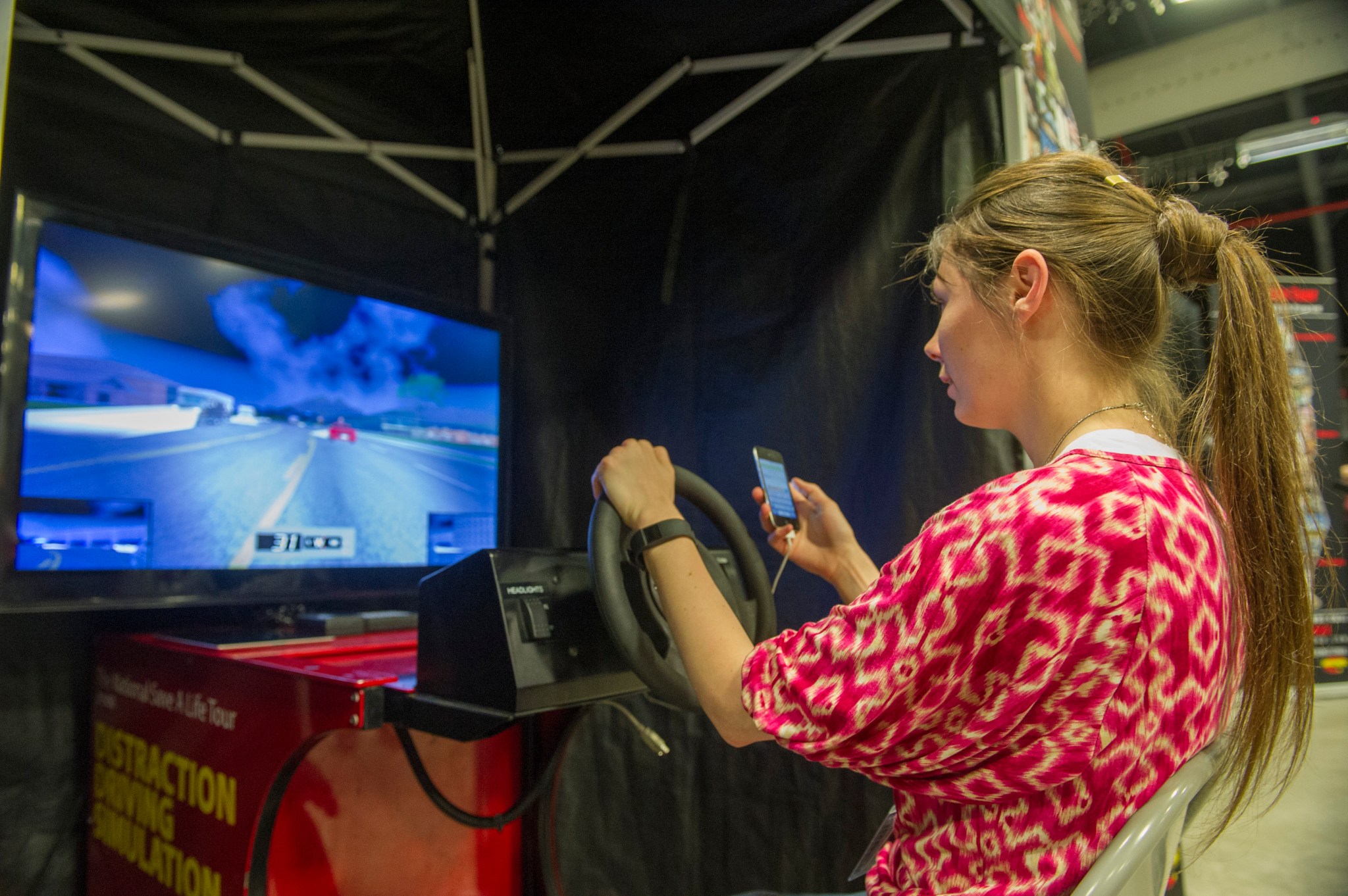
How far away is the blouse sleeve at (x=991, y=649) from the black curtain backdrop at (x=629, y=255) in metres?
1.18

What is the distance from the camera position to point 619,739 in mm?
2355

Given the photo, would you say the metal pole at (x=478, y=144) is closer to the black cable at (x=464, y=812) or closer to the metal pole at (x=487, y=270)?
the metal pole at (x=487, y=270)

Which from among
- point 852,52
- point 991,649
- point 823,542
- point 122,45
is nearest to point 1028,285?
point 991,649

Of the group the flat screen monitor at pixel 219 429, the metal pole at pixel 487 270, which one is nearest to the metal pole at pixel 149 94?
the flat screen monitor at pixel 219 429

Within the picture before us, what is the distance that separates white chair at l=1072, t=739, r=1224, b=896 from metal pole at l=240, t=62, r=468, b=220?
96.3 inches

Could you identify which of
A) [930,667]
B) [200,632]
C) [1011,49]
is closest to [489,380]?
[200,632]

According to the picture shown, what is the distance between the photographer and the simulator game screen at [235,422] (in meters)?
1.55

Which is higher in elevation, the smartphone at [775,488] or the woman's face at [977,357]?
the woman's face at [977,357]

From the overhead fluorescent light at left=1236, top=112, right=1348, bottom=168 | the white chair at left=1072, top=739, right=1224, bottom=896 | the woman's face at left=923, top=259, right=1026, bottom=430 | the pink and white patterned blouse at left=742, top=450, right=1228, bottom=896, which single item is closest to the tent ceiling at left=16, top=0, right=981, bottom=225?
the woman's face at left=923, top=259, right=1026, bottom=430

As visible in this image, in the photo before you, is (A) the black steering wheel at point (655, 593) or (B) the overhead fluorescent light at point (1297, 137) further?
(B) the overhead fluorescent light at point (1297, 137)

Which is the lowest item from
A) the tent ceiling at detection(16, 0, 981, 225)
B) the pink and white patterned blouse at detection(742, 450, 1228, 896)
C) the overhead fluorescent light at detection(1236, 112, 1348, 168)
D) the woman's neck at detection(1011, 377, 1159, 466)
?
the pink and white patterned blouse at detection(742, 450, 1228, 896)

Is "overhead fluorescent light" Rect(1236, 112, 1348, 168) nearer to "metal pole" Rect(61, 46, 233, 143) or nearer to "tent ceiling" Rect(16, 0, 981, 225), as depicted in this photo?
"tent ceiling" Rect(16, 0, 981, 225)

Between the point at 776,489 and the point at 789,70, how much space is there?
1.23 m

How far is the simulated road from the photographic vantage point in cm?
158
